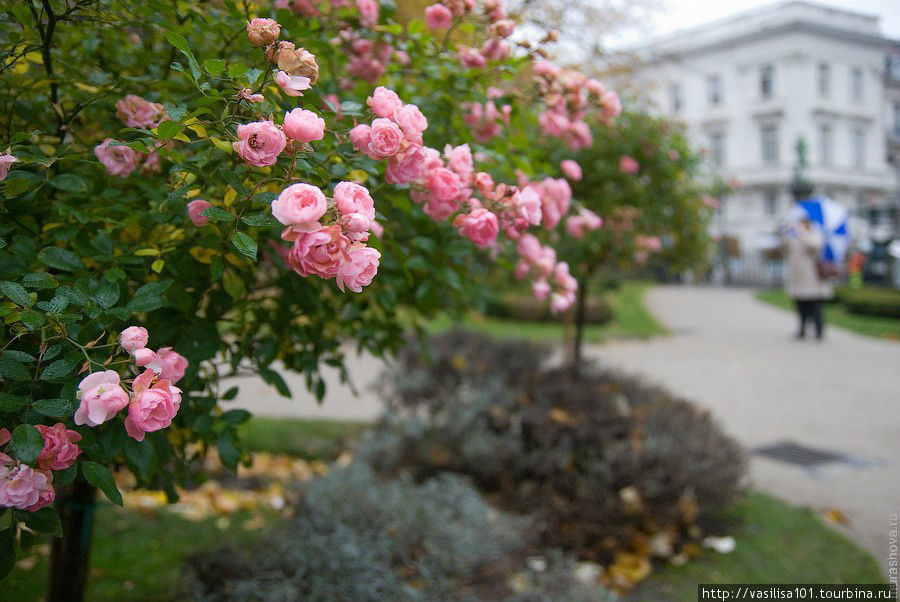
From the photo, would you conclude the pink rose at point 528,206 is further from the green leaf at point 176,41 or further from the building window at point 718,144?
the building window at point 718,144

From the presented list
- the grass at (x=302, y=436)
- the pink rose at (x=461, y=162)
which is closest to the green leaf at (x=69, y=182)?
the pink rose at (x=461, y=162)

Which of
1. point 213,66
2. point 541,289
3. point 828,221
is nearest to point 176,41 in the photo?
point 213,66

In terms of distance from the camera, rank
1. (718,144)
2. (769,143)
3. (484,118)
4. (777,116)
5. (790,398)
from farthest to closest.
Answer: (718,144) < (769,143) < (777,116) < (790,398) < (484,118)

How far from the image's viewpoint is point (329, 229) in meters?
1.08

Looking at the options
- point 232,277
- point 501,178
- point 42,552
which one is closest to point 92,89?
point 232,277

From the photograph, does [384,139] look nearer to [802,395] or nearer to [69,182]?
[69,182]

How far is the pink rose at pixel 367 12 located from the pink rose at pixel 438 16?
0.53 feet

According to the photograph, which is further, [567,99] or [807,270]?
[807,270]

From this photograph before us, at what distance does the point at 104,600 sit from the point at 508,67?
8.47 ft

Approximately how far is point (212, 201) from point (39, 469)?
62cm

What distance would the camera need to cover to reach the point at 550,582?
2.30 m

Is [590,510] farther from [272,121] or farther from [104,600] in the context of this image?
[272,121]

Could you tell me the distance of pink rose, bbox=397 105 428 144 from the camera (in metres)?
1.32

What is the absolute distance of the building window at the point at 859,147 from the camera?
35156mm
